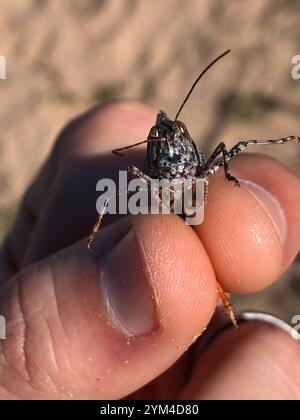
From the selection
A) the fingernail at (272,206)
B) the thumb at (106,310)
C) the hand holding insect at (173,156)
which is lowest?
the thumb at (106,310)

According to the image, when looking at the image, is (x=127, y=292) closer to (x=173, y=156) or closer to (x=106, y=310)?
(x=106, y=310)

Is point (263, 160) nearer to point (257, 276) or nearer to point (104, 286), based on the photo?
point (257, 276)

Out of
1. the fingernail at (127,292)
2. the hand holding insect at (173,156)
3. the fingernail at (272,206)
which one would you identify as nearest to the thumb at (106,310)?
the fingernail at (127,292)

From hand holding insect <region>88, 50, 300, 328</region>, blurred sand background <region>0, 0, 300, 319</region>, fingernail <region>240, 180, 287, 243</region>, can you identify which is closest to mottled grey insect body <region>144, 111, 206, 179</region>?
hand holding insect <region>88, 50, 300, 328</region>

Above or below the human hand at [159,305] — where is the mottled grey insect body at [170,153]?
above

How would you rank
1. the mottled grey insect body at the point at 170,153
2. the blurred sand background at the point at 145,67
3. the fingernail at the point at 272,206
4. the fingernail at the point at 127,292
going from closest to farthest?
the fingernail at the point at 127,292, the mottled grey insect body at the point at 170,153, the fingernail at the point at 272,206, the blurred sand background at the point at 145,67

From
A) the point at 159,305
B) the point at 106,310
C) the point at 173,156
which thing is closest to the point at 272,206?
the point at 173,156

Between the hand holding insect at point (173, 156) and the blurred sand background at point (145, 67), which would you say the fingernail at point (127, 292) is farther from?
the blurred sand background at point (145, 67)
